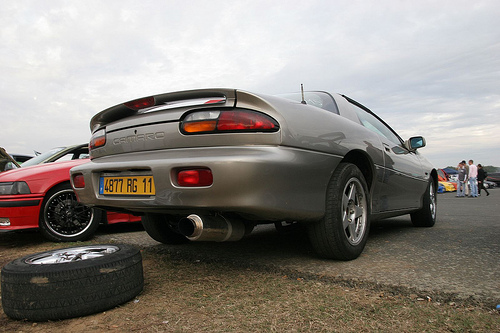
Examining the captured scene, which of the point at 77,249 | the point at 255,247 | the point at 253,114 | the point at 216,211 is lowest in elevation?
the point at 255,247

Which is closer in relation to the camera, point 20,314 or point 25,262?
point 20,314

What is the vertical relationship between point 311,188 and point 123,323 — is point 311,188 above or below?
above

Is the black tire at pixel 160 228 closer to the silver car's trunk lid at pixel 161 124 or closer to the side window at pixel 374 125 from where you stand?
the silver car's trunk lid at pixel 161 124

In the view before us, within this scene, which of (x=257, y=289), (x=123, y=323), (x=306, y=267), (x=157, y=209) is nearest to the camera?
(x=123, y=323)

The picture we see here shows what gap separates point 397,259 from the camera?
8.77ft

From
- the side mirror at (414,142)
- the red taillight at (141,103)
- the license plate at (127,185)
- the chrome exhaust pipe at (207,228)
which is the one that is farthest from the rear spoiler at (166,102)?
the side mirror at (414,142)

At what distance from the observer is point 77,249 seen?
7.35 ft

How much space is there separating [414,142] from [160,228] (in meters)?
2.86

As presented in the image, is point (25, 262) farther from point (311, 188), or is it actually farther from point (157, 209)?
point (311, 188)

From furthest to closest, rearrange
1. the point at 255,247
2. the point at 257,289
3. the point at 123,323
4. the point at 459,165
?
the point at 459,165 < the point at 255,247 < the point at 257,289 < the point at 123,323

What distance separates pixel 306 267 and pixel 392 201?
4.74 ft

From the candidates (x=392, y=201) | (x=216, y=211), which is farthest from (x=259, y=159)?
(x=392, y=201)

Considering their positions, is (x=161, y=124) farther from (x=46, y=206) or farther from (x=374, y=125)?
(x=46, y=206)

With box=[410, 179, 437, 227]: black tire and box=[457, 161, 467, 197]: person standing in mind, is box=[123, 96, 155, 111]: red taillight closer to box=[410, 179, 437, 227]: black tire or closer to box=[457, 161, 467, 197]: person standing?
box=[410, 179, 437, 227]: black tire
